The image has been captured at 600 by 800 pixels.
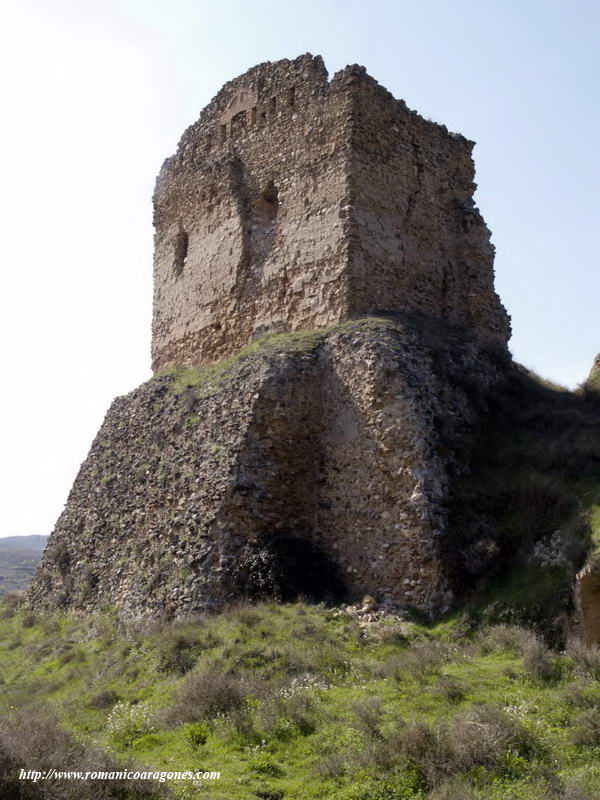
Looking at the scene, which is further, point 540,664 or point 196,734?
point 540,664

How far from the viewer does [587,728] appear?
20.4ft

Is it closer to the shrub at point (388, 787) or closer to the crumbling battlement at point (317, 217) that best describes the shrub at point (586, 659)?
the shrub at point (388, 787)

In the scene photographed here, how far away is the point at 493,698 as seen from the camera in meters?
6.95

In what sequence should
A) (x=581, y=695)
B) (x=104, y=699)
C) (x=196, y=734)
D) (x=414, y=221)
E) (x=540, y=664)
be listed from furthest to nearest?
(x=414, y=221) → (x=104, y=699) → (x=540, y=664) → (x=196, y=734) → (x=581, y=695)

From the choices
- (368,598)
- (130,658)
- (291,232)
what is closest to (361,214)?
(291,232)

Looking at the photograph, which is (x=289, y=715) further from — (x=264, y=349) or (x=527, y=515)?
(x=264, y=349)

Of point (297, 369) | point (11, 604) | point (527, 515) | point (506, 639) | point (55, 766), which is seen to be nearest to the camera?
point (55, 766)

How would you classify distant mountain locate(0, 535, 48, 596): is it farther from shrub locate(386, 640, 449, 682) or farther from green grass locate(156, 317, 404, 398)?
shrub locate(386, 640, 449, 682)

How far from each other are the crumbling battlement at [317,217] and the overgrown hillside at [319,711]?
5550mm

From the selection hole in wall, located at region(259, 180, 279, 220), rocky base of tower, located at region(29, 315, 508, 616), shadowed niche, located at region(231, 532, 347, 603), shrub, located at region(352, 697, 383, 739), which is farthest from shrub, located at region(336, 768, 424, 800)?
hole in wall, located at region(259, 180, 279, 220)

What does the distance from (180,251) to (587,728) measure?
12.4m

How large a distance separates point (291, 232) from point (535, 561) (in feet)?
23.1

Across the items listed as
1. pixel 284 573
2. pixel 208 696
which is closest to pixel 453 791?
pixel 208 696

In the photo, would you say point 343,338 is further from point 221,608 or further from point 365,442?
point 221,608
